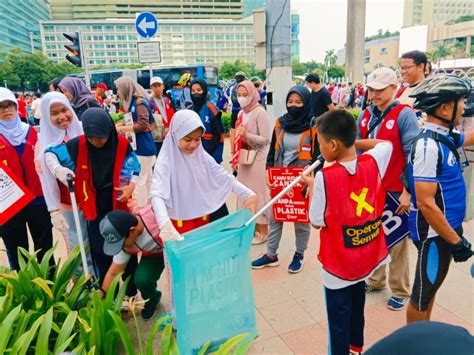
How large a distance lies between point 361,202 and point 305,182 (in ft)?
1.01

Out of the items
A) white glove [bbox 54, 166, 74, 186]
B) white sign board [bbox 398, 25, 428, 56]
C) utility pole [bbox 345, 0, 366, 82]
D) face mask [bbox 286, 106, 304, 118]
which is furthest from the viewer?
white sign board [bbox 398, 25, 428, 56]

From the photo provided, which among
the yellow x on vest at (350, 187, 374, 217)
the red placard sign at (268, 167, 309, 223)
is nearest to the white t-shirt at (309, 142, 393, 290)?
the yellow x on vest at (350, 187, 374, 217)

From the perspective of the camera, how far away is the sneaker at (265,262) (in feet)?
11.8

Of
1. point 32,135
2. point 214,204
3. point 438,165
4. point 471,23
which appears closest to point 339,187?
point 438,165

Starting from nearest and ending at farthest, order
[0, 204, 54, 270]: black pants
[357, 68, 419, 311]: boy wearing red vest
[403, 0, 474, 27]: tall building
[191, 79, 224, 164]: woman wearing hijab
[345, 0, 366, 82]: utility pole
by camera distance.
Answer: [357, 68, 419, 311]: boy wearing red vest < [0, 204, 54, 270]: black pants < [191, 79, 224, 164]: woman wearing hijab < [345, 0, 366, 82]: utility pole < [403, 0, 474, 27]: tall building

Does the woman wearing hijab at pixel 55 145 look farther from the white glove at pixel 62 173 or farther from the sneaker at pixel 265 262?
the sneaker at pixel 265 262

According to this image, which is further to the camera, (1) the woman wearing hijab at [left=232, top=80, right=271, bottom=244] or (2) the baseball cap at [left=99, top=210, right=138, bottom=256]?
(1) the woman wearing hijab at [left=232, top=80, right=271, bottom=244]

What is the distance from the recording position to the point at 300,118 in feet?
10.8

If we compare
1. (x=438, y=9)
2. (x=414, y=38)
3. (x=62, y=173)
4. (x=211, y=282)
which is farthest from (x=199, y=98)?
(x=438, y=9)

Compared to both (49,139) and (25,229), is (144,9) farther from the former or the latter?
(49,139)

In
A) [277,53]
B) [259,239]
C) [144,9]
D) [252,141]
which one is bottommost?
[259,239]

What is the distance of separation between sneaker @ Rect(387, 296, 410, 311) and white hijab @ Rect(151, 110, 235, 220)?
1.51 m

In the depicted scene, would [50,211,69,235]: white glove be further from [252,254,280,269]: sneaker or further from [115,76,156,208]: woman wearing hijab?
[115,76,156,208]: woman wearing hijab

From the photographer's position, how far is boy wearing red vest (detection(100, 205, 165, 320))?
2230 mm
